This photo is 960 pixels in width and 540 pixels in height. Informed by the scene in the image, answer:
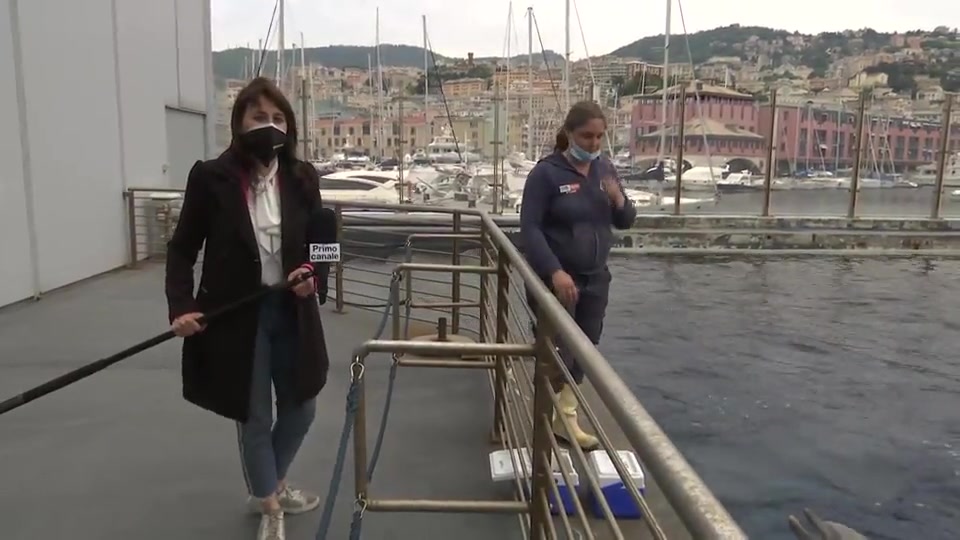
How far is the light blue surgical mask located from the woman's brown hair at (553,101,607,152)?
33 millimetres

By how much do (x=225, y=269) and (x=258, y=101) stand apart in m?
0.51

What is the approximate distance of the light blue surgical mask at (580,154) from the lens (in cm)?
329

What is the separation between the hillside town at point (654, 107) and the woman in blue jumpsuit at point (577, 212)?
68.7 ft

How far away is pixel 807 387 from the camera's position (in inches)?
241

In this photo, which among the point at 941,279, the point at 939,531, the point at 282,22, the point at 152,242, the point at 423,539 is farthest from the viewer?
the point at 282,22

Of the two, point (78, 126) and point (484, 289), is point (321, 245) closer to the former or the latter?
point (484, 289)

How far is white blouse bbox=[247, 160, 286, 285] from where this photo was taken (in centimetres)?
239

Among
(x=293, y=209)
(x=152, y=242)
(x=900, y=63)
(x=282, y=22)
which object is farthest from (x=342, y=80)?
(x=293, y=209)

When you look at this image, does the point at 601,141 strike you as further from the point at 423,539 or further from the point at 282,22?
the point at 282,22

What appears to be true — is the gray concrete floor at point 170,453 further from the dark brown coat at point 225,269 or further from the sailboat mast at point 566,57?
the sailboat mast at point 566,57

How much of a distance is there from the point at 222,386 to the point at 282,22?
18677 mm

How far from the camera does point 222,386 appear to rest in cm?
241

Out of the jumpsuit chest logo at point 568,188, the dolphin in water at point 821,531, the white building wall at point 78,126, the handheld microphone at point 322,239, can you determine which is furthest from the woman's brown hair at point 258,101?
the white building wall at point 78,126

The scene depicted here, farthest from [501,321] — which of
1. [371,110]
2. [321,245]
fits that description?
[371,110]
